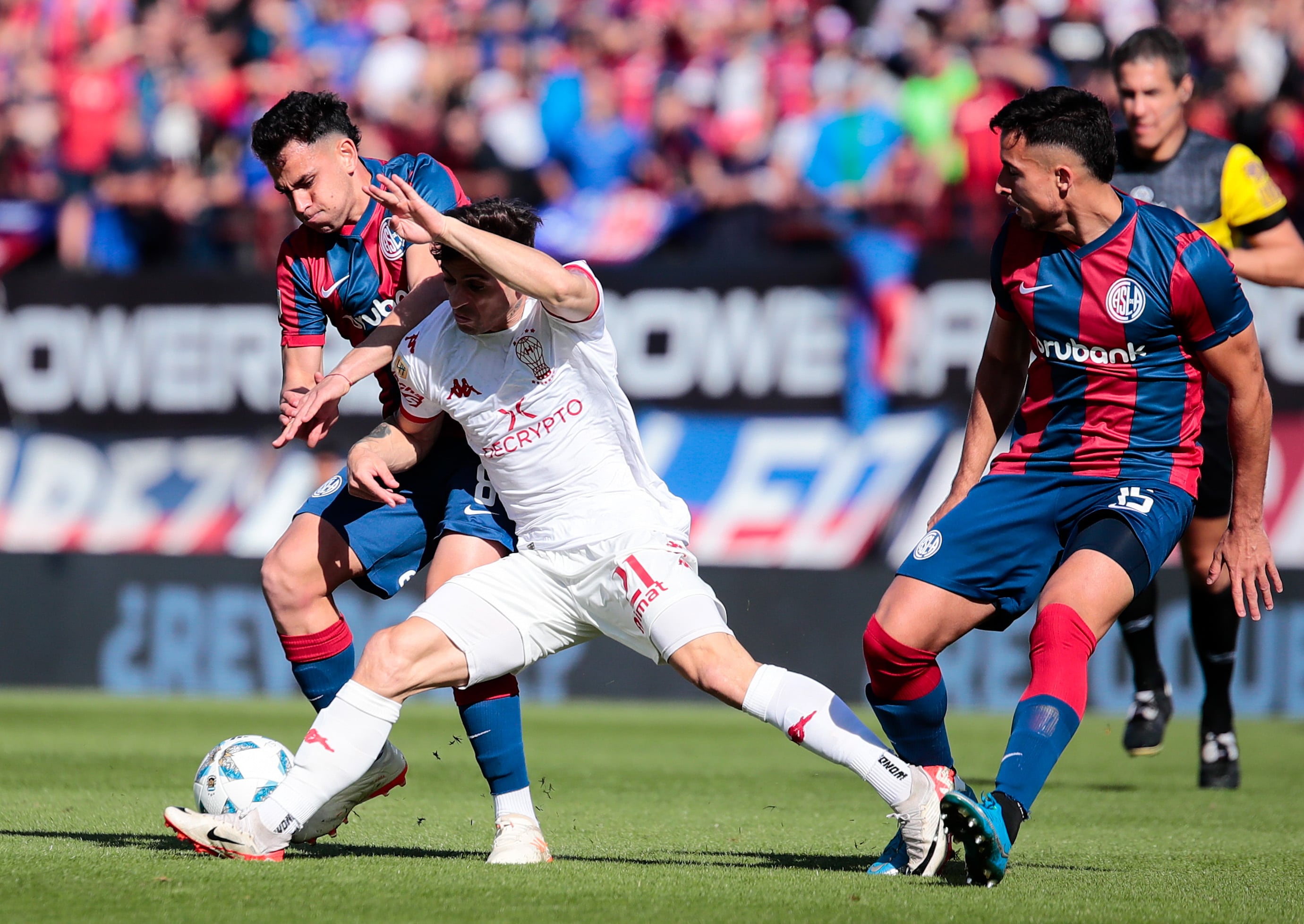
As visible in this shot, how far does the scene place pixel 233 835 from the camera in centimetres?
469

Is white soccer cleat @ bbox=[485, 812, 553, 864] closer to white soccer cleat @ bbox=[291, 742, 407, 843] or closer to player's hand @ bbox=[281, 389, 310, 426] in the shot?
white soccer cleat @ bbox=[291, 742, 407, 843]

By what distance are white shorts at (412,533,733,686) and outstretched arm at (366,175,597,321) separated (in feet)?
2.50

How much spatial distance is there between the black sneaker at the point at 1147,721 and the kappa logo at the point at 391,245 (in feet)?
12.7

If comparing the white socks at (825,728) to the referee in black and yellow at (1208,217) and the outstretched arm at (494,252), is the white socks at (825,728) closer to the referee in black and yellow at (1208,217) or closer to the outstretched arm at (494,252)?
the outstretched arm at (494,252)

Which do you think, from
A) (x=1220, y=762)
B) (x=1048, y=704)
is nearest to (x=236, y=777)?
(x=1048, y=704)

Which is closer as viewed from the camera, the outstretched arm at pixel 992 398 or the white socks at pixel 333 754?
the white socks at pixel 333 754

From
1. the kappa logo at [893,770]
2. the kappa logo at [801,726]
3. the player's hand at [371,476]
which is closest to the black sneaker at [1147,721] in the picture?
the kappa logo at [893,770]

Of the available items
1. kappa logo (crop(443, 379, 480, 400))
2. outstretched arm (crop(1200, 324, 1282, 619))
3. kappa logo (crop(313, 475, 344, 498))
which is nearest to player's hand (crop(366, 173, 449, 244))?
kappa logo (crop(443, 379, 480, 400))

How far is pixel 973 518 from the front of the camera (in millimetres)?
4934

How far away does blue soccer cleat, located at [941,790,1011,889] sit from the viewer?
13.7 feet

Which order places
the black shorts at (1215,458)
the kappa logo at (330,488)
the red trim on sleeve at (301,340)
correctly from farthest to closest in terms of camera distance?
the black shorts at (1215,458) < the red trim on sleeve at (301,340) < the kappa logo at (330,488)

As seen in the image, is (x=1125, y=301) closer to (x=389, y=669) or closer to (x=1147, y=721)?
(x=389, y=669)

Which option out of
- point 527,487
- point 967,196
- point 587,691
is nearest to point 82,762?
point 527,487

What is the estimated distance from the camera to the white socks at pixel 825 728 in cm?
457
